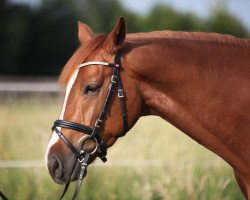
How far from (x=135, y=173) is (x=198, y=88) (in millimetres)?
2774

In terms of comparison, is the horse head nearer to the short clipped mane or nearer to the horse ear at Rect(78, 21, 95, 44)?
the short clipped mane

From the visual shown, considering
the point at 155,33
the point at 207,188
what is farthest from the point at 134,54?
the point at 207,188

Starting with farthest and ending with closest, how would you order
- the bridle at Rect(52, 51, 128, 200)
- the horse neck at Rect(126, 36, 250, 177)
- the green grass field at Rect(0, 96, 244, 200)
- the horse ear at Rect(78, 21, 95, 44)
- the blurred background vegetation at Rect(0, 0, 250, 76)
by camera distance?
the blurred background vegetation at Rect(0, 0, 250, 76) → the green grass field at Rect(0, 96, 244, 200) → the horse ear at Rect(78, 21, 95, 44) → the horse neck at Rect(126, 36, 250, 177) → the bridle at Rect(52, 51, 128, 200)

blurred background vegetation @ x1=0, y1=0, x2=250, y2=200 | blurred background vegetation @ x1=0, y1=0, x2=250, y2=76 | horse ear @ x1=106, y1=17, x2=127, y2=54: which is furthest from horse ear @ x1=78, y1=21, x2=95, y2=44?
blurred background vegetation @ x1=0, y1=0, x2=250, y2=76

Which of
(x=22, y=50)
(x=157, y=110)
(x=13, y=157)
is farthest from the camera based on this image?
(x=22, y=50)

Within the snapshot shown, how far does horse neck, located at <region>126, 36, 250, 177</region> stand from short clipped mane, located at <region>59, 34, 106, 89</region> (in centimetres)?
23

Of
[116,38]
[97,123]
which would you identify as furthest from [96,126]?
[116,38]

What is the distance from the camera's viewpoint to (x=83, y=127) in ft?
10.5

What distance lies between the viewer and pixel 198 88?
3.34 meters

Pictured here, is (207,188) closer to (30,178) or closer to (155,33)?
(30,178)

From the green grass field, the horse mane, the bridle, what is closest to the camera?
the bridle

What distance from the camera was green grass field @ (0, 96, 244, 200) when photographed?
531 centimetres

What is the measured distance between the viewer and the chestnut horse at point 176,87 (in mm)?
3279

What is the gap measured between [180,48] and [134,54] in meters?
0.31
